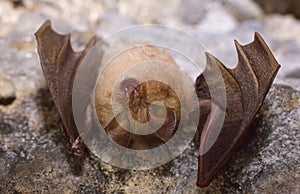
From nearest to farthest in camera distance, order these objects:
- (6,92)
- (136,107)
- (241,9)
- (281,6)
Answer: (136,107) → (6,92) → (241,9) → (281,6)

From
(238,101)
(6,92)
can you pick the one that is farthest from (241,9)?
(6,92)

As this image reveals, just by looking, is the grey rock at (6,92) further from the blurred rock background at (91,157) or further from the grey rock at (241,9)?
the grey rock at (241,9)

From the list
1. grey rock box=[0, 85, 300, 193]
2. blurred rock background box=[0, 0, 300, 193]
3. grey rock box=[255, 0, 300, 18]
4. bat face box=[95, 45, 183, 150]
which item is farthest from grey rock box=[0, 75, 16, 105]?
grey rock box=[255, 0, 300, 18]

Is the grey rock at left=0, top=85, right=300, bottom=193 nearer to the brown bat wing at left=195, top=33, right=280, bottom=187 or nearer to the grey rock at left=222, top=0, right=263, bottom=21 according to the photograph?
the brown bat wing at left=195, top=33, right=280, bottom=187

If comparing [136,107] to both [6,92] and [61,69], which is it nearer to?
[61,69]

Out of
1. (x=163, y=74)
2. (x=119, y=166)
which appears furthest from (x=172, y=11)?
(x=119, y=166)

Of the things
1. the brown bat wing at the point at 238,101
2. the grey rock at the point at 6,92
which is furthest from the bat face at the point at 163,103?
the grey rock at the point at 6,92
